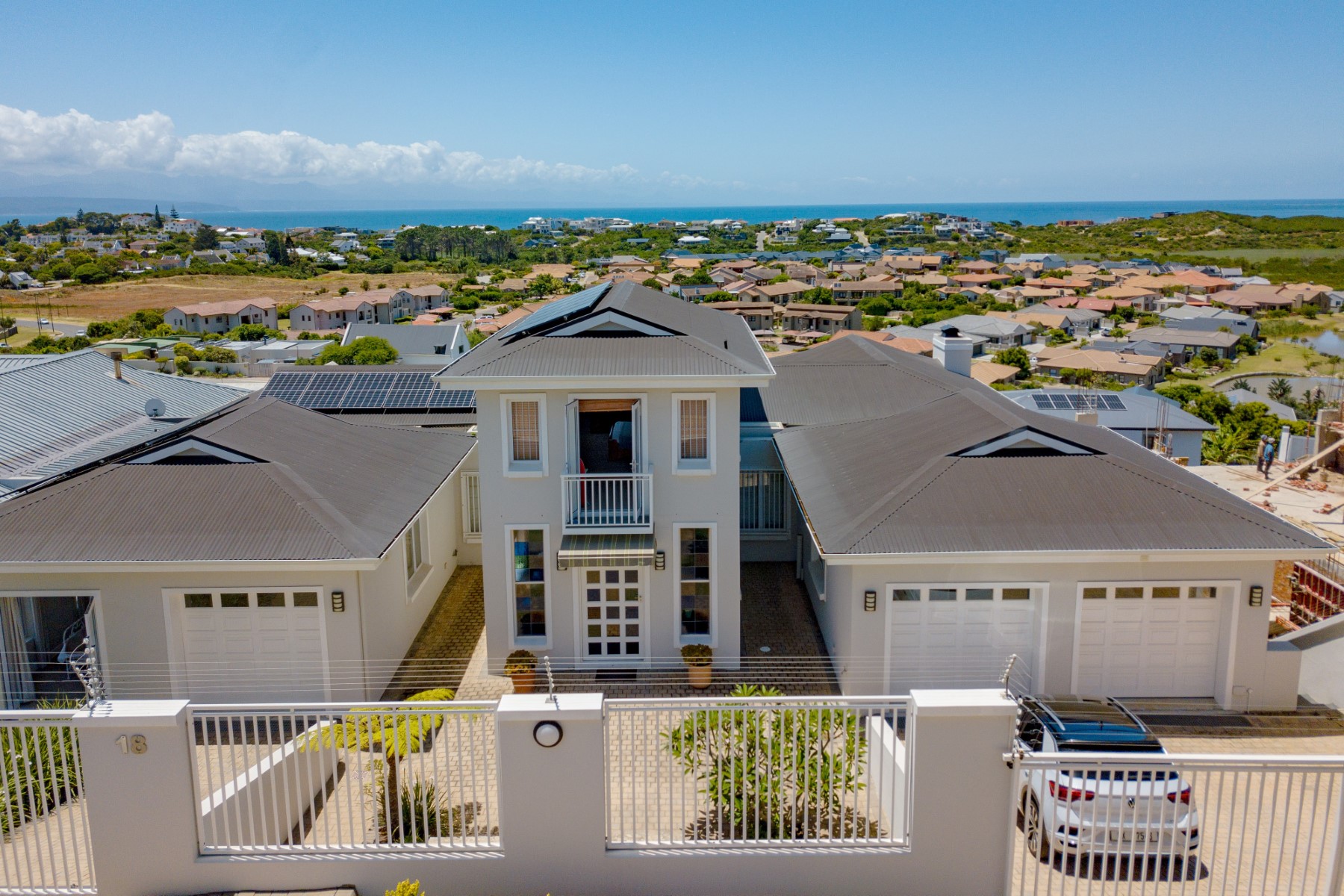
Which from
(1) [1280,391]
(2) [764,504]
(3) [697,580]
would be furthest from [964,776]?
(1) [1280,391]

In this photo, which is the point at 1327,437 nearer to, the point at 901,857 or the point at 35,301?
the point at 901,857

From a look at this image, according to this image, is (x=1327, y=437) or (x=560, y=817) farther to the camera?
(x=1327, y=437)

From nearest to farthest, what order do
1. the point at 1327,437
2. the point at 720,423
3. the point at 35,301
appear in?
the point at 720,423 < the point at 1327,437 < the point at 35,301

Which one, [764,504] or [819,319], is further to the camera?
[819,319]

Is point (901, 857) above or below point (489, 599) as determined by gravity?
above

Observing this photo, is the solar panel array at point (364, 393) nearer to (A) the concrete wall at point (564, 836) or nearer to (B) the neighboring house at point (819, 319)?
(A) the concrete wall at point (564, 836)

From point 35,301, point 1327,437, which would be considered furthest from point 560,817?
point 35,301

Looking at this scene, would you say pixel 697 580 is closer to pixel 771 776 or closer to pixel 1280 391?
pixel 771 776
